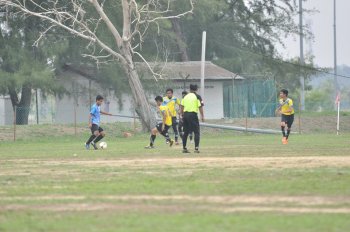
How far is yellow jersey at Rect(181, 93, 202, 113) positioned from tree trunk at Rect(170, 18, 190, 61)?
40.5 meters

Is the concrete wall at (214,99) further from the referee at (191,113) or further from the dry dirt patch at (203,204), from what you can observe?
the dry dirt patch at (203,204)

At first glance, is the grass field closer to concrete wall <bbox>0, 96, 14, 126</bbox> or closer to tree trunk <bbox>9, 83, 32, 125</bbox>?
tree trunk <bbox>9, 83, 32, 125</bbox>

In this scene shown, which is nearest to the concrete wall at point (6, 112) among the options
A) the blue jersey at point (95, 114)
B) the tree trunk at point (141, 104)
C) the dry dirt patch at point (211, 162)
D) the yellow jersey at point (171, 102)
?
the tree trunk at point (141, 104)

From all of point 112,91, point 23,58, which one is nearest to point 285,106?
point 23,58

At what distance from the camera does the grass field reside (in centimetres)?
1017

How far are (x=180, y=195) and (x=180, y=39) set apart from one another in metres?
54.5

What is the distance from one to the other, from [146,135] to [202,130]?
16.1 ft

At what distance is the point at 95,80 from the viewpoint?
59.2 meters

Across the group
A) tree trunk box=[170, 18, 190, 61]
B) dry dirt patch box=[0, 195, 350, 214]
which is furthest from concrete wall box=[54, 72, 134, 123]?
dry dirt patch box=[0, 195, 350, 214]

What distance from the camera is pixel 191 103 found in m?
25.0

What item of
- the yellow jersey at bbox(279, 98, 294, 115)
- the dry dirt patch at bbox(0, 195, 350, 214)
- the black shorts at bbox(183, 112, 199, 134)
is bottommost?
the dry dirt patch at bbox(0, 195, 350, 214)

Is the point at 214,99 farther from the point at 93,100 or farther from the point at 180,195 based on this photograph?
the point at 180,195

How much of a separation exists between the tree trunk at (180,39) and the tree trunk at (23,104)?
13823mm

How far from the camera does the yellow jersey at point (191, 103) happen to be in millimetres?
24969
